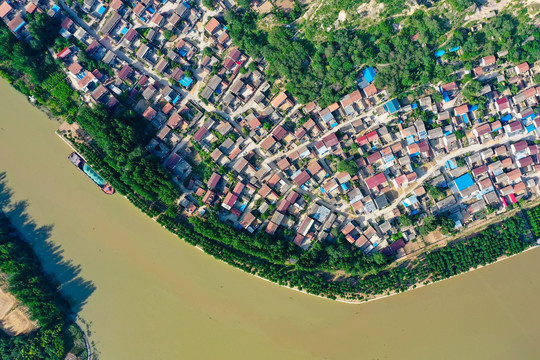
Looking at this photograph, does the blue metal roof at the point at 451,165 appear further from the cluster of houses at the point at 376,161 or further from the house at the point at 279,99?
the house at the point at 279,99

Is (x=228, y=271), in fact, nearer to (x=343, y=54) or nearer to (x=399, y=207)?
(x=399, y=207)

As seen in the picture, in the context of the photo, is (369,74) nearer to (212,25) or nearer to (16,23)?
(212,25)

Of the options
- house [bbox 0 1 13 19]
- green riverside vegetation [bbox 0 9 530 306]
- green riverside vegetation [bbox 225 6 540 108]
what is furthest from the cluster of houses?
house [bbox 0 1 13 19]

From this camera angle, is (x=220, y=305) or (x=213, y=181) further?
(x=220, y=305)

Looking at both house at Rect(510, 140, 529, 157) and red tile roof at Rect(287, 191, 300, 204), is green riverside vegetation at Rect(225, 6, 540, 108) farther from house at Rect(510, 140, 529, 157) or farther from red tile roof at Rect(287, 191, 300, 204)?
red tile roof at Rect(287, 191, 300, 204)

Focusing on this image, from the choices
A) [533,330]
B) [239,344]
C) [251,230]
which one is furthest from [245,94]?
[533,330]

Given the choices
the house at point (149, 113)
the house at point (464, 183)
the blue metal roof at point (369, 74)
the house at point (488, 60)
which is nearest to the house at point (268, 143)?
the blue metal roof at point (369, 74)

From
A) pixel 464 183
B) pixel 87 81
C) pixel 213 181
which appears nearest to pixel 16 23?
pixel 87 81
